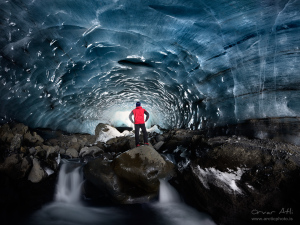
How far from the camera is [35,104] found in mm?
5918

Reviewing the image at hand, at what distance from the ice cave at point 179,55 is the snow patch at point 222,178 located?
31 mm

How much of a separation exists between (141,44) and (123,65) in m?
1.42

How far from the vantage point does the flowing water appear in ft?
10.4

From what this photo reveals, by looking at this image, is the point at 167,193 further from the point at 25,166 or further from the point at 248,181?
the point at 25,166

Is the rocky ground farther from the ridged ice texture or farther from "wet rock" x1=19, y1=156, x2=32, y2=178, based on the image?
the ridged ice texture

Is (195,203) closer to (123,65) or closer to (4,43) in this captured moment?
(123,65)

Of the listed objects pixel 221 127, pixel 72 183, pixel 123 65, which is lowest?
pixel 72 183

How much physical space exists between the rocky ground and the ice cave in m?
0.16

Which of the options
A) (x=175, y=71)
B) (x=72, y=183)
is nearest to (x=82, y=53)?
(x=175, y=71)

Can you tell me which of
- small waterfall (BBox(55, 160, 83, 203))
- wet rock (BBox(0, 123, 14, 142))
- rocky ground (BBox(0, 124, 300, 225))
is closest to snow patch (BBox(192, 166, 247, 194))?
rocky ground (BBox(0, 124, 300, 225))

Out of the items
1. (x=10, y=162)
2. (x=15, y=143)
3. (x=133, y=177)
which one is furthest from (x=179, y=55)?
(x=15, y=143)

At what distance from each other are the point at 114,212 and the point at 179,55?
4.57 m

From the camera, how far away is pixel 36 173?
373cm

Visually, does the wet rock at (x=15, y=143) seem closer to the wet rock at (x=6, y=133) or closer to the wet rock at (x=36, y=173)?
the wet rock at (x=6, y=133)
